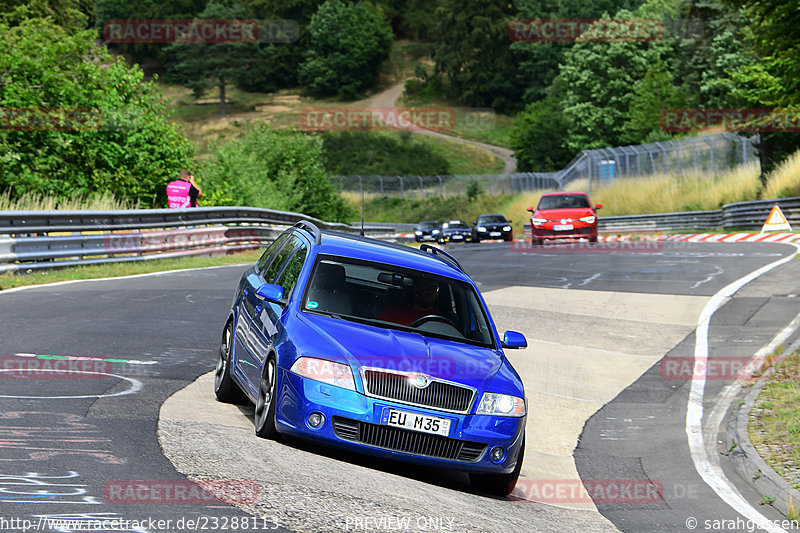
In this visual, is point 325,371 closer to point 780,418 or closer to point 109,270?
point 780,418

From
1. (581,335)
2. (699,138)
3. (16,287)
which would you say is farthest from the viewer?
(699,138)

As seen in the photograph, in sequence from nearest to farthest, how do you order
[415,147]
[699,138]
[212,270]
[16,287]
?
[16,287]
[212,270]
[699,138]
[415,147]

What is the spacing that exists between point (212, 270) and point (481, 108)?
119 metres

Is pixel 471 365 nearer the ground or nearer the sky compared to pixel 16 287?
nearer the sky

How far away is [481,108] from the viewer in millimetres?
137875

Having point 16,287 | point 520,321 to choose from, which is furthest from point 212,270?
point 520,321

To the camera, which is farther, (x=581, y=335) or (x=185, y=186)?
(x=185, y=186)

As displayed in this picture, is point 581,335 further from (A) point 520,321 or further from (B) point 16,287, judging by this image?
(B) point 16,287
